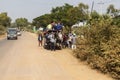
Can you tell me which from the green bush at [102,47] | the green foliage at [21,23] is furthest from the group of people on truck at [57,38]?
the green foliage at [21,23]

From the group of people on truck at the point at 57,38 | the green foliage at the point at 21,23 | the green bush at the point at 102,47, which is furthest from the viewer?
the green foliage at the point at 21,23

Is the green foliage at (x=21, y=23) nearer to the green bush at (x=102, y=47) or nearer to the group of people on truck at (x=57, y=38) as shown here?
the group of people on truck at (x=57, y=38)

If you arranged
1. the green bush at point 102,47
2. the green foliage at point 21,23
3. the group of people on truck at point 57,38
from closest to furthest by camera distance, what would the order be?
the green bush at point 102,47 → the group of people on truck at point 57,38 → the green foliage at point 21,23

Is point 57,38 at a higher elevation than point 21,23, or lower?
lower

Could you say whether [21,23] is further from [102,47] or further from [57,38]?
[102,47]

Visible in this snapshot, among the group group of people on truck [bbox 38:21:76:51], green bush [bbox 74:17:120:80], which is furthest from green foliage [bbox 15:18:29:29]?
green bush [bbox 74:17:120:80]

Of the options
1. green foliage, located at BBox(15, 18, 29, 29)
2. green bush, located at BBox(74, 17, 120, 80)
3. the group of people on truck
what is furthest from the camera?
green foliage, located at BBox(15, 18, 29, 29)

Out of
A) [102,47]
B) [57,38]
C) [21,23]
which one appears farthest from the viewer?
[21,23]

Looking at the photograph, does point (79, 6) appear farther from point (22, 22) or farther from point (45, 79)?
point (22, 22)

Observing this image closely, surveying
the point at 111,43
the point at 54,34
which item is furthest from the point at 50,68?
the point at 54,34

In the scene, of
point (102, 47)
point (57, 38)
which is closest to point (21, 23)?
point (57, 38)

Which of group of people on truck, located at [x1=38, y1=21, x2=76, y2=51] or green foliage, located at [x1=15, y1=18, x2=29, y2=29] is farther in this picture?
green foliage, located at [x1=15, y1=18, x2=29, y2=29]

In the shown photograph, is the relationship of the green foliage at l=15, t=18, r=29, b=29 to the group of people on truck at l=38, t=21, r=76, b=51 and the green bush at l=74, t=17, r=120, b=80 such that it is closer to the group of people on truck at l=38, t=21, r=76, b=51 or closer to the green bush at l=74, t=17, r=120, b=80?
the group of people on truck at l=38, t=21, r=76, b=51

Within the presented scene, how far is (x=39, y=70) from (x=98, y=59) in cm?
290
